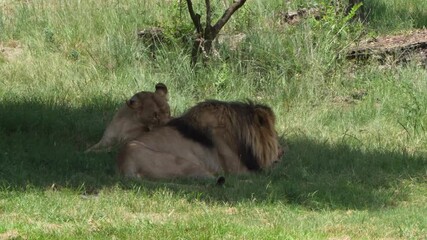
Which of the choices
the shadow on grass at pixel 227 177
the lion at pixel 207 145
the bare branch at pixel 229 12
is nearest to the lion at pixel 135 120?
the shadow on grass at pixel 227 177

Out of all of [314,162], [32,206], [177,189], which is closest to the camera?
[32,206]

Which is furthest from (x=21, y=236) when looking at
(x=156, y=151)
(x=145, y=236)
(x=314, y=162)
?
(x=314, y=162)

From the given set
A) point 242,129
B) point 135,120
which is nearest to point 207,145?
point 242,129

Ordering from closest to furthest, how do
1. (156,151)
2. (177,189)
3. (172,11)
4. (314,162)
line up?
1. (177,189)
2. (156,151)
3. (314,162)
4. (172,11)

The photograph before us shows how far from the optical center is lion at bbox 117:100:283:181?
9.45 meters

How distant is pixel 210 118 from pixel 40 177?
6.30 feet

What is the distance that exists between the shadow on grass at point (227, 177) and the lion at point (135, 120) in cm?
40

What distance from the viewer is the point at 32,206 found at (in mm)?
7789

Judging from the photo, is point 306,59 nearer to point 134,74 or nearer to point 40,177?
point 134,74

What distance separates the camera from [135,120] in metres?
10.8

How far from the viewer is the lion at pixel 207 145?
9445 mm

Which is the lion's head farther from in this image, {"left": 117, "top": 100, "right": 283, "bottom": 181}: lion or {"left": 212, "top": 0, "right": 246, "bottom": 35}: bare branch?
{"left": 212, "top": 0, "right": 246, "bottom": 35}: bare branch

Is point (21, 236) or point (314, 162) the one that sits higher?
point (21, 236)

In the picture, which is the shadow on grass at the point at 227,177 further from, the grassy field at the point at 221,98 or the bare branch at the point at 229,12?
the bare branch at the point at 229,12
